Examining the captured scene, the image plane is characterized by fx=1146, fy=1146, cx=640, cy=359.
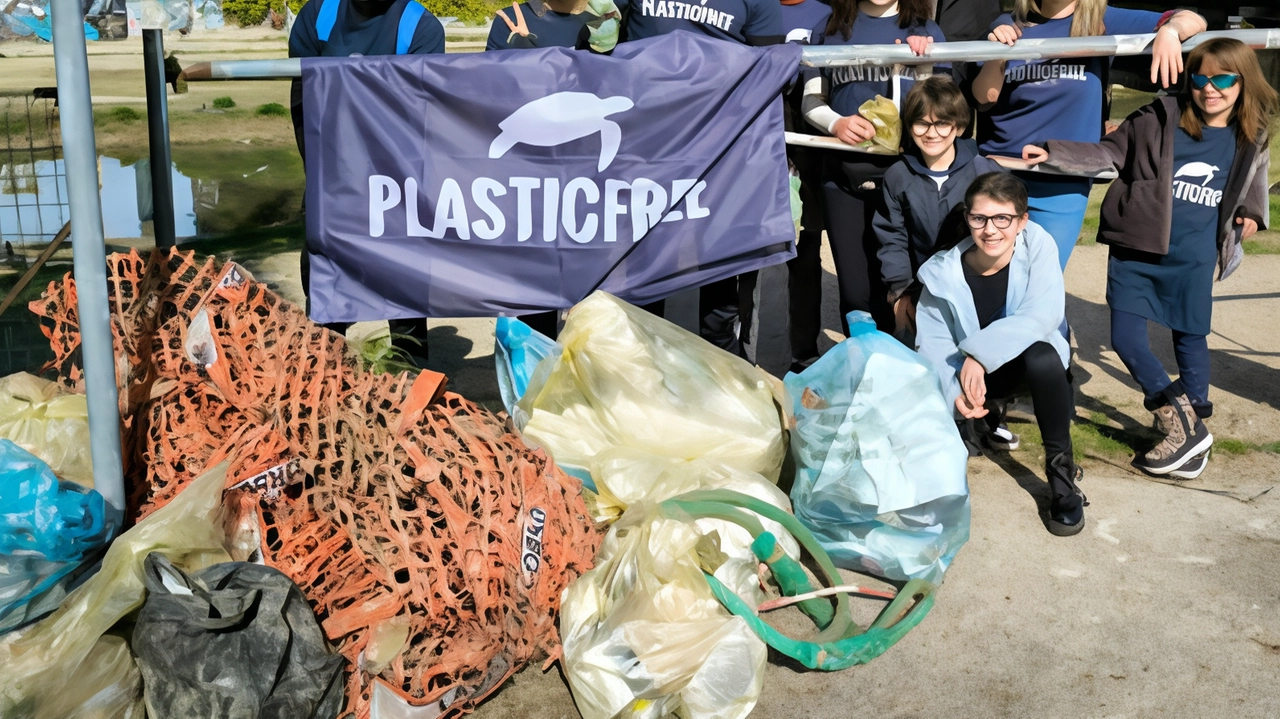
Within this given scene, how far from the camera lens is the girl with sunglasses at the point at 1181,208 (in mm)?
4164

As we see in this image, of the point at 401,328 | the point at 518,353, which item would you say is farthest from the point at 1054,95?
the point at 401,328

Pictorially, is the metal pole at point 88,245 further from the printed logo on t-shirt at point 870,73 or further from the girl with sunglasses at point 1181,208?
the girl with sunglasses at point 1181,208

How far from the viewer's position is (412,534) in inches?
119

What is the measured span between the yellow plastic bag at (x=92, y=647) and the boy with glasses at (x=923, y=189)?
264 cm

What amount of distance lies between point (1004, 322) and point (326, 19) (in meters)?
2.65

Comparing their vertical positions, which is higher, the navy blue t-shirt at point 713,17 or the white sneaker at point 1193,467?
the navy blue t-shirt at point 713,17

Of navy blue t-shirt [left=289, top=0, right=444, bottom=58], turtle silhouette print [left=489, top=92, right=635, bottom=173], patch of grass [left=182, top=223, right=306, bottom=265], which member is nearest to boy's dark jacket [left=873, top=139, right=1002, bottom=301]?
turtle silhouette print [left=489, top=92, right=635, bottom=173]

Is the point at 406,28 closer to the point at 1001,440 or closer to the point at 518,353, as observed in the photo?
the point at 518,353

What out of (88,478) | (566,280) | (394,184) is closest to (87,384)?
(88,478)

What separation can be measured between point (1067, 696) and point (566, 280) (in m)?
2.12

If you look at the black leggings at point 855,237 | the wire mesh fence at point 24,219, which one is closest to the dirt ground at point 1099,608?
the black leggings at point 855,237

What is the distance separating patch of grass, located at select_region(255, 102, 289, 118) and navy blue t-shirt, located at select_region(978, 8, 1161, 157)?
47.7 feet

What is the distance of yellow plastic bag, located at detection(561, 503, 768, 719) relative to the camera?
116 inches

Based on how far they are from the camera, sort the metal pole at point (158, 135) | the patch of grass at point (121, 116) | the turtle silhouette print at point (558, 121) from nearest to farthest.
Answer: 1. the metal pole at point (158, 135)
2. the turtle silhouette print at point (558, 121)
3. the patch of grass at point (121, 116)
